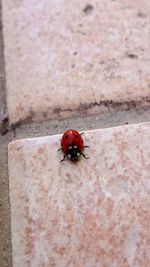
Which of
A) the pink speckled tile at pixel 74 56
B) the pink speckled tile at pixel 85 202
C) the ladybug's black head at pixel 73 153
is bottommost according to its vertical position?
the pink speckled tile at pixel 85 202

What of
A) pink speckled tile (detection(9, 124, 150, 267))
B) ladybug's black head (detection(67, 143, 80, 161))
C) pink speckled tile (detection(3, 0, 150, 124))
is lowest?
pink speckled tile (detection(9, 124, 150, 267))

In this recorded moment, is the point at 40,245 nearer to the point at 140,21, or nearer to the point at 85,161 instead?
the point at 85,161

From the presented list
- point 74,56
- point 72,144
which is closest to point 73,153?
point 72,144

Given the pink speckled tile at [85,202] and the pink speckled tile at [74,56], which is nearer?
the pink speckled tile at [85,202]

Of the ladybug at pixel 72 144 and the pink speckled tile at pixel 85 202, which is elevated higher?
the ladybug at pixel 72 144

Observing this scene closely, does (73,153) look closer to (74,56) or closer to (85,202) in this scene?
(85,202)

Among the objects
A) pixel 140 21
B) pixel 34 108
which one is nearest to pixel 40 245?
pixel 34 108
